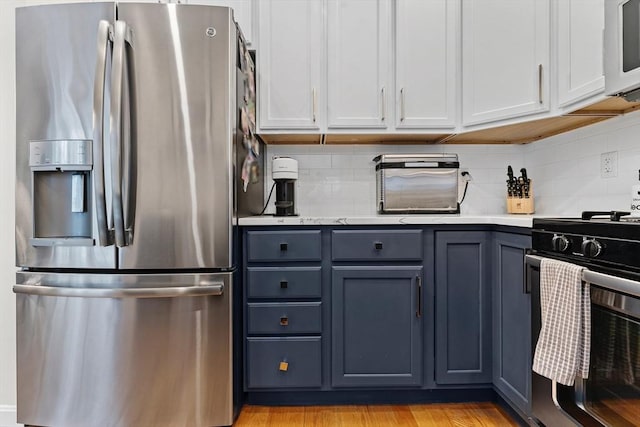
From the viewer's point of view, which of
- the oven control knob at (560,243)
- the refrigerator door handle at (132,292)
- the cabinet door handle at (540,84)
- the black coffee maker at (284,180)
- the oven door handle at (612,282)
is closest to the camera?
the oven door handle at (612,282)

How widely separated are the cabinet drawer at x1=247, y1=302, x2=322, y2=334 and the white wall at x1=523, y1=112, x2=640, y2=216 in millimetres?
1436

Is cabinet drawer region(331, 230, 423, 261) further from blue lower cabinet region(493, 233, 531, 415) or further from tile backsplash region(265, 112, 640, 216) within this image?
tile backsplash region(265, 112, 640, 216)

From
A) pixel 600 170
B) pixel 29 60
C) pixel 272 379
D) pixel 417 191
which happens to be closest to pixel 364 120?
pixel 417 191

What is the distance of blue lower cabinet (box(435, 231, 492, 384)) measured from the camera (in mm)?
1839

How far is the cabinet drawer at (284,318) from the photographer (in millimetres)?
1809

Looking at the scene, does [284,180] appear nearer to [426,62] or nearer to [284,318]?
[284,318]

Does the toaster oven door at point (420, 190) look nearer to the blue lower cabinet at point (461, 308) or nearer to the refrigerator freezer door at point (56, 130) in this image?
the blue lower cabinet at point (461, 308)

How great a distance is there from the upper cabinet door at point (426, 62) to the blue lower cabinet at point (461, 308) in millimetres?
722

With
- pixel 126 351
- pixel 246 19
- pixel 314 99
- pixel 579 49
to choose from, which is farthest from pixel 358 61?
pixel 126 351

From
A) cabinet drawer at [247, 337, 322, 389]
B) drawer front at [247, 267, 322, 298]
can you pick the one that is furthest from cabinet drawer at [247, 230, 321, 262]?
cabinet drawer at [247, 337, 322, 389]

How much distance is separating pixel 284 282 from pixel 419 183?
972mm

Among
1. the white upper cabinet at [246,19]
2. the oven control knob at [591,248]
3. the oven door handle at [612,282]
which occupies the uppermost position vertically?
the white upper cabinet at [246,19]

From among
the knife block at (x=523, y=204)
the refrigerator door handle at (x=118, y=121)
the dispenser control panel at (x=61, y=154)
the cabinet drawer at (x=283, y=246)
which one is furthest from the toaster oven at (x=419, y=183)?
the dispenser control panel at (x=61, y=154)

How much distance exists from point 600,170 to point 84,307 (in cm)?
239
